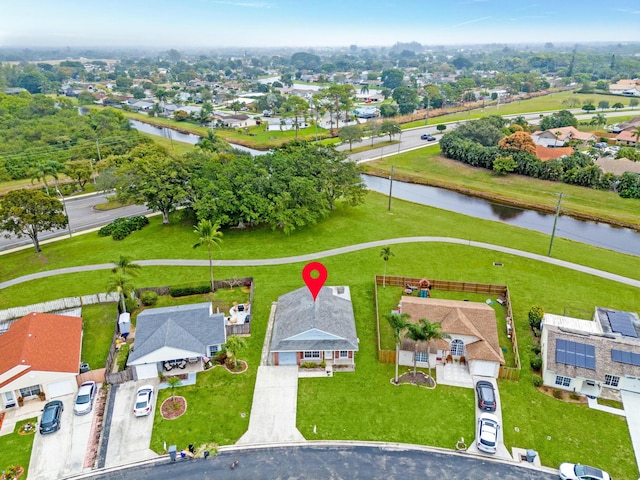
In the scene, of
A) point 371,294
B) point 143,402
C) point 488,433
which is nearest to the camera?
point 488,433

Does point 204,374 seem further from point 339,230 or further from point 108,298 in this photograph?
point 339,230

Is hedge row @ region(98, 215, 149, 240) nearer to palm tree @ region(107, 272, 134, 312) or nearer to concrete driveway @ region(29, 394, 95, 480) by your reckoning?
palm tree @ region(107, 272, 134, 312)

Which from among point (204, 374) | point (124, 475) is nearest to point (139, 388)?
point (204, 374)

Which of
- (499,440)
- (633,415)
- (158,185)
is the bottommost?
(499,440)

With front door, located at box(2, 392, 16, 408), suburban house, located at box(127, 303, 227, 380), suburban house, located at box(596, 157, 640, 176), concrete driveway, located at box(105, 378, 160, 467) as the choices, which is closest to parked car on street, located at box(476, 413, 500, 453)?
suburban house, located at box(127, 303, 227, 380)

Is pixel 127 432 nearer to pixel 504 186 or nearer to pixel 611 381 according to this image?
pixel 611 381

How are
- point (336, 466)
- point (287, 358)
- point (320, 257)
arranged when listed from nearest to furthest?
point (336, 466) < point (287, 358) < point (320, 257)

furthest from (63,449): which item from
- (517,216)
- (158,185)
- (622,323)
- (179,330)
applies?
(517,216)
